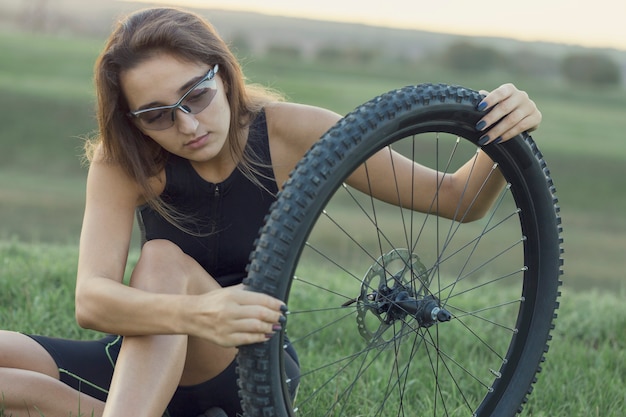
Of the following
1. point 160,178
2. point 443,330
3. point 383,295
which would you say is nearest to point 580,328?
point 443,330

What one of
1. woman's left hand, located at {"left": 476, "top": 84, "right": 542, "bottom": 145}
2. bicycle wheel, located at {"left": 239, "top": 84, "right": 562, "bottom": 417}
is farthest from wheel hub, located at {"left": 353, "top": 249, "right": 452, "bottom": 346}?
woman's left hand, located at {"left": 476, "top": 84, "right": 542, "bottom": 145}

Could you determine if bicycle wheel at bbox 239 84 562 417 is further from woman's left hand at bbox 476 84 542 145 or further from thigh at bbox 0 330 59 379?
thigh at bbox 0 330 59 379

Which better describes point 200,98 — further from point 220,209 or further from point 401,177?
point 401,177

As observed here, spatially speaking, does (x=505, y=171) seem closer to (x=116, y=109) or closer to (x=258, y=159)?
(x=258, y=159)

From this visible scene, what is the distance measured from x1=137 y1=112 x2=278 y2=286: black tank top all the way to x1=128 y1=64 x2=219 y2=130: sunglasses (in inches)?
8.5

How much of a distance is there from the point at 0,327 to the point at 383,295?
1710 millimetres

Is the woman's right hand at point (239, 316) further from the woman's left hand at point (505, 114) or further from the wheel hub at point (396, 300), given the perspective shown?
the woman's left hand at point (505, 114)

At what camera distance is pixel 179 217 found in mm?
2387

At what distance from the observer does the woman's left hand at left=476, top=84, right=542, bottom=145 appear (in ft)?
7.09

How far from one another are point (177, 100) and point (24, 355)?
0.86 meters

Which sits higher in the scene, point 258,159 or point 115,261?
point 258,159

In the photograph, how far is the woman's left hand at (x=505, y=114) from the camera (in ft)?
7.09

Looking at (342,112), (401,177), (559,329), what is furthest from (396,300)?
(342,112)

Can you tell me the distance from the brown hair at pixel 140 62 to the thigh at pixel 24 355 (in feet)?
1.72
